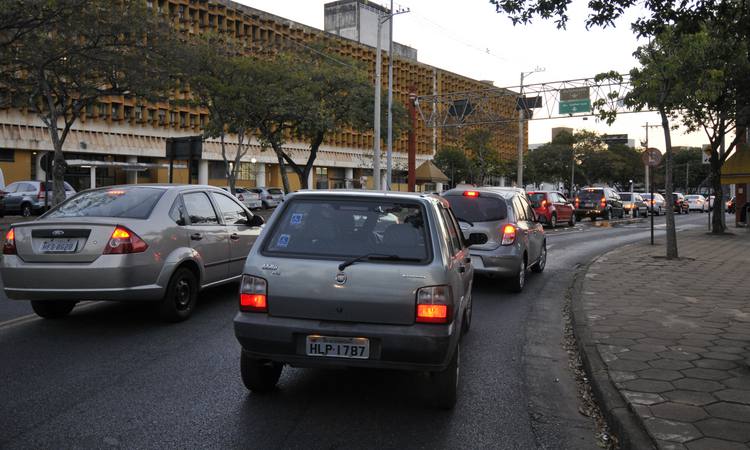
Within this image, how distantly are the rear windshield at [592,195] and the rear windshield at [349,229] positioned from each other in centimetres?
3130

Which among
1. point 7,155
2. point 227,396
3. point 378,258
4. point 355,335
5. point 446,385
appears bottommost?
point 227,396

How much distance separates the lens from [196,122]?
52094mm

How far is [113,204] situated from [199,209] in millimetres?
1021

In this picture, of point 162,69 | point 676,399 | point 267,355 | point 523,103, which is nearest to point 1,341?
point 267,355

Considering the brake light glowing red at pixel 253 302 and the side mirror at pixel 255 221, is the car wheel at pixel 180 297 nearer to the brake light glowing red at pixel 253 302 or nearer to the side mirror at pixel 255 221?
the side mirror at pixel 255 221

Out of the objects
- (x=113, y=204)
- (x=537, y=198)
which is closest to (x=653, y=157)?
(x=537, y=198)

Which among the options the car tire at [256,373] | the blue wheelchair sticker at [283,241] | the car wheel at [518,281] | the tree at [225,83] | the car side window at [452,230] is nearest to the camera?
Result: the blue wheelchair sticker at [283,241]

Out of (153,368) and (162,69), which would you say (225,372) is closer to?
(153,368)

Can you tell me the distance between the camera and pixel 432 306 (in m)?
4.01

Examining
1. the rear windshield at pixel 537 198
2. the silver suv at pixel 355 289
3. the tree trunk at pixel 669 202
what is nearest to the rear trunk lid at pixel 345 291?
the silver suv at pixel 355 289

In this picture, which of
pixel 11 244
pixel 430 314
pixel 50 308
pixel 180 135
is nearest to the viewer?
pixel 430 314

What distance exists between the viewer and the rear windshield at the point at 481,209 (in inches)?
379

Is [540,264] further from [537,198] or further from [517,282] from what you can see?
[537,198]

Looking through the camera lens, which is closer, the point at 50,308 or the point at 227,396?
the point at 227,396
